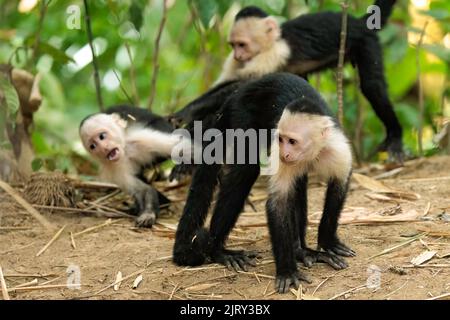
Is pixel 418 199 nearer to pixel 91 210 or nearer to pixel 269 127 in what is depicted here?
pixel 269 127

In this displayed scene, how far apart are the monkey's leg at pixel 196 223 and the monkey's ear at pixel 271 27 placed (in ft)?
7.13

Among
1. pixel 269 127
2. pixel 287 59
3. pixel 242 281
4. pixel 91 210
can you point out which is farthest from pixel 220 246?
pixel 287 59

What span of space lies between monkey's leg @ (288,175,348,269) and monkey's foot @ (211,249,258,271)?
28 centimetres

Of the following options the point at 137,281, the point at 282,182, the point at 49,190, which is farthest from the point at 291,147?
the point at 49,190

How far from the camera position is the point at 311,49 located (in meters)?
6.29

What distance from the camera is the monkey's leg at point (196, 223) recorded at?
4289 millimetres

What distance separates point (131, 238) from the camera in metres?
4.96

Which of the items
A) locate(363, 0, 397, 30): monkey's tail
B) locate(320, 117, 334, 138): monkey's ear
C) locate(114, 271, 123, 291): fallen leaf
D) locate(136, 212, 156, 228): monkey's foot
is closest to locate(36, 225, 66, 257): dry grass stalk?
locate(136, 212, 156, 228): monkey's foot

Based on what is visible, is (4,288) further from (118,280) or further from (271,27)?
(271,27)

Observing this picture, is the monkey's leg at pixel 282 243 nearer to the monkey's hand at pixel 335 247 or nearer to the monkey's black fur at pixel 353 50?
the monkey's hand at pixel 335 247

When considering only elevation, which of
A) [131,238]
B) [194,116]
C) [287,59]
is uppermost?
[287,59]

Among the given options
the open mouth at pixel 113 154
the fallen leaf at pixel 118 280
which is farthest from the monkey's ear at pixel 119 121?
the fallen leaf at pixel 118 280

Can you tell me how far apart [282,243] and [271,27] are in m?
2.91
